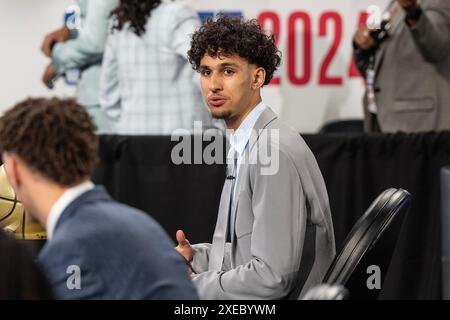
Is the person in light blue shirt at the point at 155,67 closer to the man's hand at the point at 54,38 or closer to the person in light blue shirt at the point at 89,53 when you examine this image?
the person in light blue shirt at the point at 89,53

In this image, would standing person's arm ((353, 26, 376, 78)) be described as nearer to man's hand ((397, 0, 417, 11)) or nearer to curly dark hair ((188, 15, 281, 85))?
man's hand ((397, 0, 417, 11))

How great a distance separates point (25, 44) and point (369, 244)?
14.0ft

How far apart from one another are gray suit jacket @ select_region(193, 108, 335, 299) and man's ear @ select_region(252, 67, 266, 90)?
117 millimetres

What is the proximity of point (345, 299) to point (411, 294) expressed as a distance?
265cm

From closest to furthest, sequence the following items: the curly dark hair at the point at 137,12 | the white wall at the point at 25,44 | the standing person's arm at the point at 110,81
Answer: the curly dark hair at the point at 137,12, the standing person's arm at the point at 110,81, the white wall at the point at 25,44

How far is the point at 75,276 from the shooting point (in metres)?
2.06

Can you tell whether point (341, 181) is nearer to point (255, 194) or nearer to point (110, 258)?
point (255, 194)

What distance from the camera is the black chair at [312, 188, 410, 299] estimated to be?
2.61 m

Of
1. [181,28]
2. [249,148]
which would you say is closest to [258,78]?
[249,148]

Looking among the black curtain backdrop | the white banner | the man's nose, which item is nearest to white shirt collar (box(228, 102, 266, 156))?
the man's nose

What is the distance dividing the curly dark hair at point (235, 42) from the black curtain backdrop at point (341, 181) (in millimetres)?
1661

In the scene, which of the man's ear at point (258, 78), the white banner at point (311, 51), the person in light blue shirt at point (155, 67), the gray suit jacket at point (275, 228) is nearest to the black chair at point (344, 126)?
the white banner at point (311, 51)

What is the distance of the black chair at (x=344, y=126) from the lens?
6266 mm

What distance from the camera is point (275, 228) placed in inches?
104
